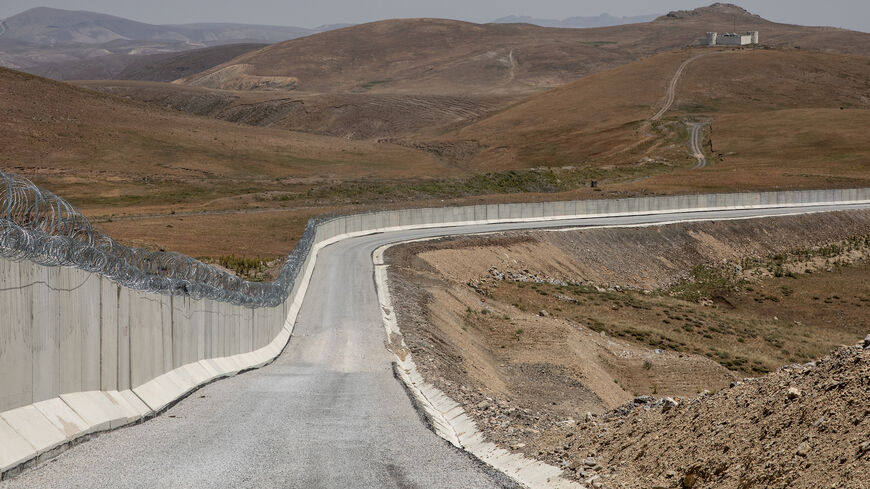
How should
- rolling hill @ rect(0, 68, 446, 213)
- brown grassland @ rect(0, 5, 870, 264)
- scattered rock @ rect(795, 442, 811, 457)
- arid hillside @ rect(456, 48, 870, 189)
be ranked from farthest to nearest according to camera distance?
arid hillside @ rect(456, 48, 870, 189) < rolling hill @ rect(0, 68, 446, 213) < brown grassland @ rect(0, 5, 870, 264) < scattered rock @ rect(795, 442, 811, 457)

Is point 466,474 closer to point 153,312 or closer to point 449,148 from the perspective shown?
point 153,312

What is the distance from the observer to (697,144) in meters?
126

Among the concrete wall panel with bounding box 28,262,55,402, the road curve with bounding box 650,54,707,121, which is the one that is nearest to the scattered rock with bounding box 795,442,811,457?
the concrete wall panel with bounding box 28,262,55,402

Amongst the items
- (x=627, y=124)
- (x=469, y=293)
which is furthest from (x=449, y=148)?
(x=469, y=293)

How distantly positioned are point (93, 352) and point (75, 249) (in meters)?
1.73

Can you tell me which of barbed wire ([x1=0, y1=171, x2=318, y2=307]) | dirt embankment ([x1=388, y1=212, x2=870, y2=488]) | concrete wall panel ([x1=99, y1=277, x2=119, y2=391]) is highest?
barbed wire ([x1=0, y1=171, x2=318, y2=307])

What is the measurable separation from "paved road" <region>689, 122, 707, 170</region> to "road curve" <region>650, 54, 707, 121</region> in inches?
359

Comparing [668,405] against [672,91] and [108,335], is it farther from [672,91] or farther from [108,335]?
[672,91]

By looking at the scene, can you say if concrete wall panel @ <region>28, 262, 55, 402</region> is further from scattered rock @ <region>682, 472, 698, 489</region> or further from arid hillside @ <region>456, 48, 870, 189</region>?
arid hillside @ <region>456, 48, 870, 189</region>

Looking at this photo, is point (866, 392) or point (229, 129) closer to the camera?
point (866, 392)

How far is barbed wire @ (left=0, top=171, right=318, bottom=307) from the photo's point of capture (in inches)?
496

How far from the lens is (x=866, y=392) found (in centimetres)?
1057

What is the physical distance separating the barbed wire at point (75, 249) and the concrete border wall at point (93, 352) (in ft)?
0.64

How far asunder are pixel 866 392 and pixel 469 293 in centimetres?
3343
